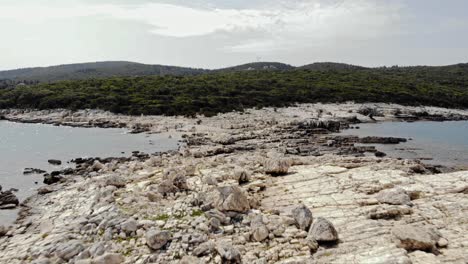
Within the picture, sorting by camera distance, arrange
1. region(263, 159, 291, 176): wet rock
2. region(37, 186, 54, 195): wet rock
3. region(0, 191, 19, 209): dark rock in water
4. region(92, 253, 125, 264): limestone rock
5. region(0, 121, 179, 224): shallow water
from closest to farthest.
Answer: region(92, 253, 125, 264): limestone rock → region(263, 159, 291, 176): wet rock → region(0, 191, 19, 209): dark rock in water → region(37, 186, 54, 195): wet rock → region(0, 121, 179, 224): shallow water

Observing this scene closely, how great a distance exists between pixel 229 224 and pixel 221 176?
558 cm

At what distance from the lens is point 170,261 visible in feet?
40.5

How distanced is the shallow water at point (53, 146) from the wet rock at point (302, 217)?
1767 cm

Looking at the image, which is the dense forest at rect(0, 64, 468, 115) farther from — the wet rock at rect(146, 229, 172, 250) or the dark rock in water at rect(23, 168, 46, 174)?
the wet rock at rect(146, 229, 172, 250)

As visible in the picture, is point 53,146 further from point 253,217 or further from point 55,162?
point 253,217

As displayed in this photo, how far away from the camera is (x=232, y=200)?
14758 mm

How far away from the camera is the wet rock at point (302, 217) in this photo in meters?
13.1

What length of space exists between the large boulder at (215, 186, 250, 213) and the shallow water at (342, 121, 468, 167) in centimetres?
2473

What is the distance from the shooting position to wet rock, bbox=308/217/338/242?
1219 cm

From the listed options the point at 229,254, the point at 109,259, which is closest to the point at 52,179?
the point at 109,259

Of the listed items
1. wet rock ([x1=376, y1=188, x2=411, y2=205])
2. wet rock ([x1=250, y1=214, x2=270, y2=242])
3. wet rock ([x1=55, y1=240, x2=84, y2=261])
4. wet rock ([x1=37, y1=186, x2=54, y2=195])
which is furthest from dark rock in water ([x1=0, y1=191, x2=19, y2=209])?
wet rock ([x1=376, y1=188, x2=411, y2=205])

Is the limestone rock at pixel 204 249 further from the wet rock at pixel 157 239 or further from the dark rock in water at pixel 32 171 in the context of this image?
the dark rock in water at pixel 32 171

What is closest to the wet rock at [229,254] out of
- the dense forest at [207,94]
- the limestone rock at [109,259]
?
the limestone rock at [109,259]

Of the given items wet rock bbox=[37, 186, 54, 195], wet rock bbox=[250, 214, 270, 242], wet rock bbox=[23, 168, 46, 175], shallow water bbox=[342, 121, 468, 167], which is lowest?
wet rock bbox=[23, 168, 46, 175]
